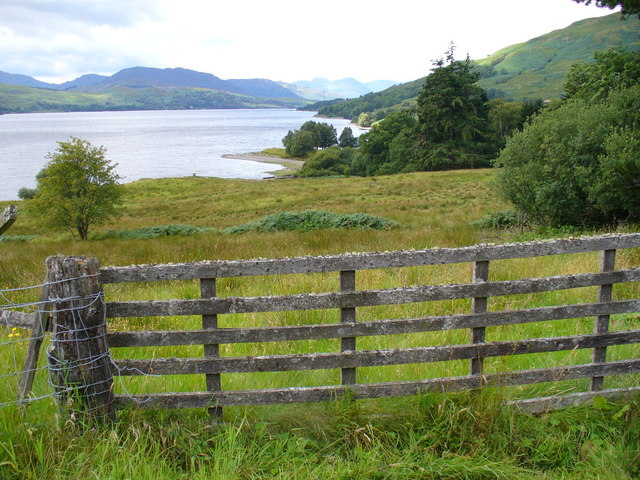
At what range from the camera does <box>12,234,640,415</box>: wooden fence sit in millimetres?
3691

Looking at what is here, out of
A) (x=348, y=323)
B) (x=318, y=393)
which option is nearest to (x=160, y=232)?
(x=318, y=393)

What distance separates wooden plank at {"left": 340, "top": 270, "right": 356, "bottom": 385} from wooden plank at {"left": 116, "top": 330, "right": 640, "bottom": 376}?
0.08 m

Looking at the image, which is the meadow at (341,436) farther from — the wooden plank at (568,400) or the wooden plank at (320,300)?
the wooden plank at (320,300)

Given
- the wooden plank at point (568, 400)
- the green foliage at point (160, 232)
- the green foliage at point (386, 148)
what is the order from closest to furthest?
the wooden plank at point (568, 400) → the green foliage at point (160, 232) → the green foliage at point (386, 148)

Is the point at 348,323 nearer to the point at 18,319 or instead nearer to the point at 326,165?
the point at 18,319

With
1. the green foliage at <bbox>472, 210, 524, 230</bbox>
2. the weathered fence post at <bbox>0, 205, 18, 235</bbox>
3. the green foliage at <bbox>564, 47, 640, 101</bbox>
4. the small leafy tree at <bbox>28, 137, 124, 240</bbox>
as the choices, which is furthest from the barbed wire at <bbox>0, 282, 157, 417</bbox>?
the small leafy tree at <bbox>28, 137, 124, 240</bbox>

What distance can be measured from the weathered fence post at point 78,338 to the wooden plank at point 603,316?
165 inches

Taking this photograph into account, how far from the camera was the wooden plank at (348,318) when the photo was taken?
379cm

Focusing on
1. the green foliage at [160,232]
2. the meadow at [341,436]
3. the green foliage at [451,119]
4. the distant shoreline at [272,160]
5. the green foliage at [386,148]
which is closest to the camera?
the meadow at [341,436]

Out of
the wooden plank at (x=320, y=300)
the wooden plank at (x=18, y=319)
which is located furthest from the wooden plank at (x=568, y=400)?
the wooden plank at (x=18, y=319)

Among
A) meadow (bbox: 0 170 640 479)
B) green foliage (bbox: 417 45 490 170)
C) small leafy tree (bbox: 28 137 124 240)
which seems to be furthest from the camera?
green foliage (bbox: 417 45 490 170)

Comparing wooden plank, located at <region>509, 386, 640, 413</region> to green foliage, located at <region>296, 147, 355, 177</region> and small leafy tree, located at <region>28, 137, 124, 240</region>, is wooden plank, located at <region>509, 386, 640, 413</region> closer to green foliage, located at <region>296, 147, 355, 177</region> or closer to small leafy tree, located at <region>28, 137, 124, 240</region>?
small leafy tree, located at <region>28, 137, 124, 240</region>

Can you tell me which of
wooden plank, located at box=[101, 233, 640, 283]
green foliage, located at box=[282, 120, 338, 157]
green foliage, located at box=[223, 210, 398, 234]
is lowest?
green foliage, located at box=[223, 210, 398, 234]

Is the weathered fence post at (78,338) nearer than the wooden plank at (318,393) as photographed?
Yes
